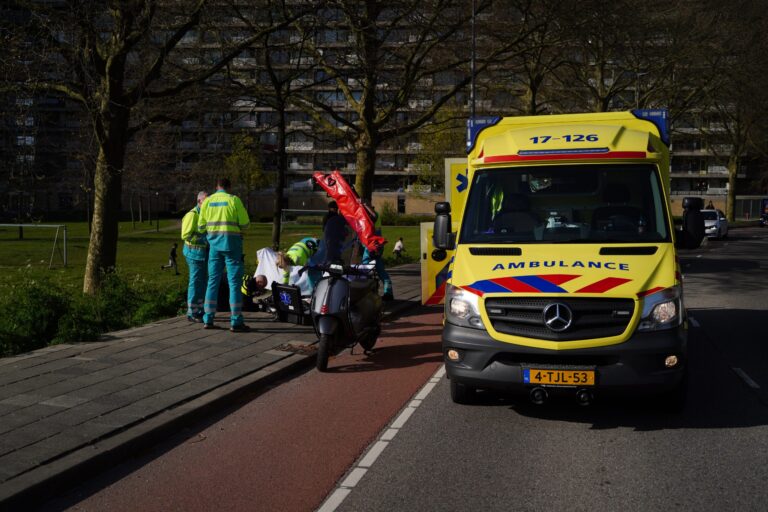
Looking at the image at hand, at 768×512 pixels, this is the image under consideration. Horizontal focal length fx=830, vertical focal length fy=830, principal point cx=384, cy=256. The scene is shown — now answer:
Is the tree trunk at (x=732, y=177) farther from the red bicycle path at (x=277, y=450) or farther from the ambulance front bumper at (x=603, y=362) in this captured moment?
the ambulance front bumper at (x=603, y=362)

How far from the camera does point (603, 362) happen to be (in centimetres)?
632

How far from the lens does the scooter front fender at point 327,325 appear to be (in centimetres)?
879

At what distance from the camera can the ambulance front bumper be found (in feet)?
20.5

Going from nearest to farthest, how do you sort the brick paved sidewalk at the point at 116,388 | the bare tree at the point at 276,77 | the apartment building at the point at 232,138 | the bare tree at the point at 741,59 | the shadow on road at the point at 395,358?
the brick paved sidewalk at the point at 116,388, the shadow on road at the point at 395,358, the bare tree at the point at 276,77, the apartment building at the point at 232,138, the bare tree at the point at 741,59

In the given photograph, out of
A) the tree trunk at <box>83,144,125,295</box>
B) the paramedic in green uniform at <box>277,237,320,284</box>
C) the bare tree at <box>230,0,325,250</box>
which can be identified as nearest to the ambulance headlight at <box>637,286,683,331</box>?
the paramedic in green uniform at <box>277,237,320,284</box>

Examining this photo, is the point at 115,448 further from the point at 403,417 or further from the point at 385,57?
the point at 385,57

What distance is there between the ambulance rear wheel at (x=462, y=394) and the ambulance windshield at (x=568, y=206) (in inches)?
52.4

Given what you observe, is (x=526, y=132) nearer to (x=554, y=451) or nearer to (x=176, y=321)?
(x=554, y=451)

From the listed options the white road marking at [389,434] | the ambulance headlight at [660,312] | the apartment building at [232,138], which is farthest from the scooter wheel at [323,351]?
the apartment building at [232,138]

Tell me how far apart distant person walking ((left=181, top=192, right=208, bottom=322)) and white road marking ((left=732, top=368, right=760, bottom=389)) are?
6714mm

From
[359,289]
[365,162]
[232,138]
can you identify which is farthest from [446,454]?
[232,138]

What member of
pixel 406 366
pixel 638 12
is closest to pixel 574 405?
pixel 406 366

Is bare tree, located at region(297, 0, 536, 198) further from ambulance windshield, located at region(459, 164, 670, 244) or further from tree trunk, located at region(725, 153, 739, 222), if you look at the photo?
tree trunk, located at region(725, 153, 739, 222)

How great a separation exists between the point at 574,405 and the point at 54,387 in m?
4.57
